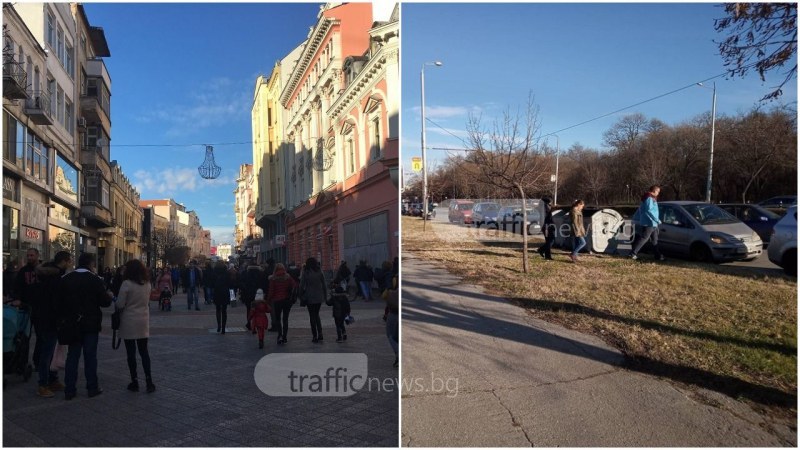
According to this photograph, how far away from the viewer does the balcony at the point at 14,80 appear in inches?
97.0

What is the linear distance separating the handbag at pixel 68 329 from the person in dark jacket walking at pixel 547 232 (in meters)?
3.50

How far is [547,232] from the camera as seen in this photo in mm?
4590

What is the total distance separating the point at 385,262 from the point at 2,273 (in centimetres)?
182

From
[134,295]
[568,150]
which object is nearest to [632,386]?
[568,150]

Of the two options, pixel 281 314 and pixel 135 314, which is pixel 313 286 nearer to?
pixel 135 314

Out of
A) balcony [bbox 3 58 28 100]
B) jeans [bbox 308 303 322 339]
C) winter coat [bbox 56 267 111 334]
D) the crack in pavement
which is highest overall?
balcony [bbox 3 58 28 100]

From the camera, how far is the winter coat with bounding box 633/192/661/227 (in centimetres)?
340

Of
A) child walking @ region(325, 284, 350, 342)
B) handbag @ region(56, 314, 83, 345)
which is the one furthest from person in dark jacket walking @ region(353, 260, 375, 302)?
handbag @ region(56, 314, 83, 345)

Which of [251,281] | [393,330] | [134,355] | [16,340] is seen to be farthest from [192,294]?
[393,330]

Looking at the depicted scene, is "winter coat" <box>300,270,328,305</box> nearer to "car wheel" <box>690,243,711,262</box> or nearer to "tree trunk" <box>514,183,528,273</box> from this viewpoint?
"tree trunk" <box>514,183,528,273</box>

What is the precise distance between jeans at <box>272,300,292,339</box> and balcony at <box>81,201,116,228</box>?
159 centimetres

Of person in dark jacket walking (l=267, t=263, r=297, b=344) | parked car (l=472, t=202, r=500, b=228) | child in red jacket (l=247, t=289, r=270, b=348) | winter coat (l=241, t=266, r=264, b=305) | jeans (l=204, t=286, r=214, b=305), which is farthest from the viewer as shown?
child in red jacket (l=247, t=289, r=270, b=348)

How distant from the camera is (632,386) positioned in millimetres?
3297

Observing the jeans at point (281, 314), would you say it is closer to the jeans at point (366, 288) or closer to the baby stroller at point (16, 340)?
the jeans at point (366, 288)
